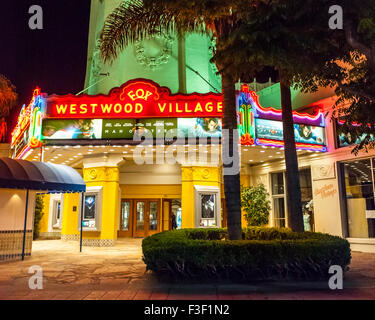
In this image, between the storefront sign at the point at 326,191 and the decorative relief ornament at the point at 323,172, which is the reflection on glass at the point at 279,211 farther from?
the decorative relief ornament at the point at 323,172

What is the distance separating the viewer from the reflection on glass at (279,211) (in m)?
17.0

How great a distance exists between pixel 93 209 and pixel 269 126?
8849 mm

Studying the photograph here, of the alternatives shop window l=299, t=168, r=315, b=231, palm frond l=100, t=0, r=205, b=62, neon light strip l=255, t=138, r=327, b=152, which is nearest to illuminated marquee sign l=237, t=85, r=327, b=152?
neon light strip l=255, t=138, r=327, b=152

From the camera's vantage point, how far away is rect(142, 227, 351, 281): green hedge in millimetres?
6398

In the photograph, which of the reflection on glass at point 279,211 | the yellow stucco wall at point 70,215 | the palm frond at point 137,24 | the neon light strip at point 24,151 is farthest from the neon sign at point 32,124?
the reflection on glass at point 279,211

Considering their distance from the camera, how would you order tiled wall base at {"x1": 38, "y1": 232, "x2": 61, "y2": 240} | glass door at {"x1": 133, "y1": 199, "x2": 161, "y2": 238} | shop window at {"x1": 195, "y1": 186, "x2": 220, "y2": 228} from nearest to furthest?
shop window at {"x1": 195, "y1": 186, "x2": 220, "y2": 228}
glass door at {"x1": 133, "y1": 199, "x2": 161, "y2": 238}
tiled wall base at {"x1": 38, "y1": 232, "x2": 61, "y2": 240}

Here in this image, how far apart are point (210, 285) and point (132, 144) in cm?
765

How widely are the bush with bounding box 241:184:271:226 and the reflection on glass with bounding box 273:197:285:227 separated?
2.23 ft

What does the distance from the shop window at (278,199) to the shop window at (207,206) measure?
378 centimetres

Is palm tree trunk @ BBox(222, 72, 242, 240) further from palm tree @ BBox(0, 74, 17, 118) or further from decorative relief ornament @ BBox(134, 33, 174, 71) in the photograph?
palm tree @ BBox(0, 74, 17, 118)

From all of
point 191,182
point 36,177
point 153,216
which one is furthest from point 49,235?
point 36,177

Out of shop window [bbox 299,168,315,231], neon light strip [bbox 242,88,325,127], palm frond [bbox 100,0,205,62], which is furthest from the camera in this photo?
shop window [bbox 299,168,315,231]

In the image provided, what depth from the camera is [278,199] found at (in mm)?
17344
